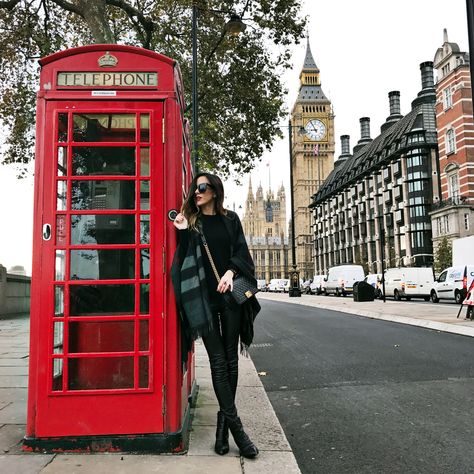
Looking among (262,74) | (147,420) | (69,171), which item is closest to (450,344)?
(147,420)

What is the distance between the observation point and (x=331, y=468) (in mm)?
3383

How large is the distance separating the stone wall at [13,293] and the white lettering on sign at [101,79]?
1367 cm

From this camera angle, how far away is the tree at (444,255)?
46156 millimetres

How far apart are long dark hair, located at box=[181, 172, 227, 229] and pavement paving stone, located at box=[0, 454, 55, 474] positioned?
1784 millimetres

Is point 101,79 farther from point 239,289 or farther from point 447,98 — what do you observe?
point 447,98

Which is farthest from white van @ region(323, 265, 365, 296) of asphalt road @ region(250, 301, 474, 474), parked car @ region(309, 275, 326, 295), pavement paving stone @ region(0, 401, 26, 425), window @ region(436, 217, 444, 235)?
pavement paving stone @ region(0, 401, 26, 425)

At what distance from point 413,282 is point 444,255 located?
16764 millimetres

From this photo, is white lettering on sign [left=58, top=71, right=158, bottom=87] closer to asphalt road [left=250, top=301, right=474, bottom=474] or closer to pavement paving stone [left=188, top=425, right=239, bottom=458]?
pavement paving stone [left=188, top=425, right=239, bottom=458]

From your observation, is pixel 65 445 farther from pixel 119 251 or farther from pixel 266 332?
pixel 266 332

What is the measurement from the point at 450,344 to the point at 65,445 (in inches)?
312

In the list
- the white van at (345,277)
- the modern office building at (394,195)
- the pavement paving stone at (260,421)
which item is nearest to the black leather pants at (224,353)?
the pavement paving stone at (260,421)

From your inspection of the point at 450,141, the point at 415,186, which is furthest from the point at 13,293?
the point at 415,186

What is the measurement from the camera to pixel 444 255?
4644 centimetres

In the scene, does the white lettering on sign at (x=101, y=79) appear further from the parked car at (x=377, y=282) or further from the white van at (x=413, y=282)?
the parked car at (x=377, y=282)
